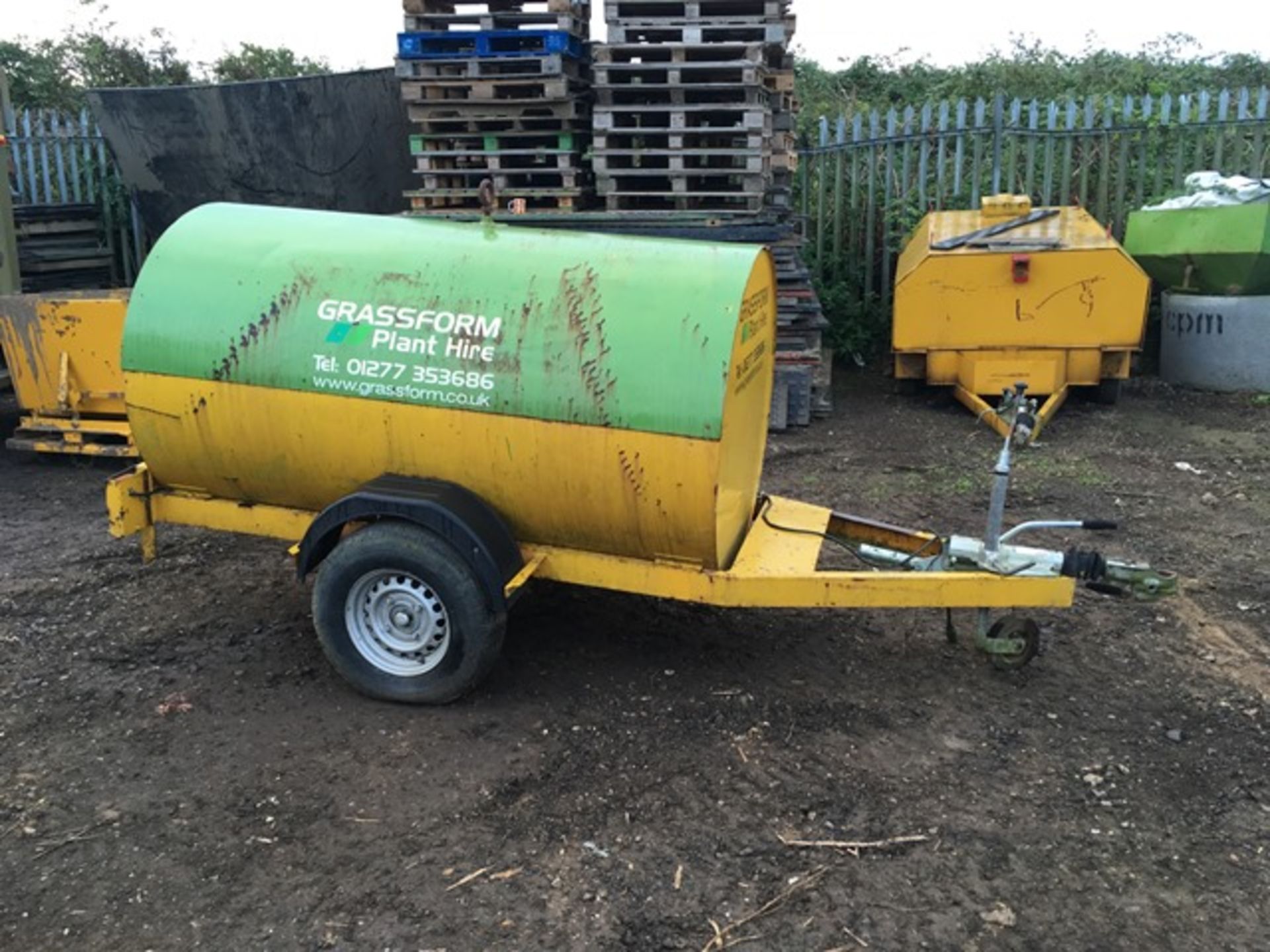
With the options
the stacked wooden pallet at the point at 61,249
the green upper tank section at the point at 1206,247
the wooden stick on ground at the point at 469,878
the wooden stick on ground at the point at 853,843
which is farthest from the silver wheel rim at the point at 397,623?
the green upper tank section at the point at 1206,247

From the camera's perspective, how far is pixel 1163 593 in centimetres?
425

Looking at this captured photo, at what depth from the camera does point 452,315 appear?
4.16 metres

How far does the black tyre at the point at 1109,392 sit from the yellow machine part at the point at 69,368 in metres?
7.23

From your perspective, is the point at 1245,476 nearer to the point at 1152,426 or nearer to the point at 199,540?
the point at 1152,426

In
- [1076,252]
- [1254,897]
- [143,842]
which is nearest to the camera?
[1254,897]

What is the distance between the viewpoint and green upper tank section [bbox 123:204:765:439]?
13.0 feet

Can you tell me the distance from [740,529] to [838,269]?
7.26 metres

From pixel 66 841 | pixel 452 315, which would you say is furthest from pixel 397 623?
pixel 66 841

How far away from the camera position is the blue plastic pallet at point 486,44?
8211 mm

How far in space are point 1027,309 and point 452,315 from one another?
5.61 metres

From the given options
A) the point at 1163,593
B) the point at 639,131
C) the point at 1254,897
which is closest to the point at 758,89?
the point at 639,131

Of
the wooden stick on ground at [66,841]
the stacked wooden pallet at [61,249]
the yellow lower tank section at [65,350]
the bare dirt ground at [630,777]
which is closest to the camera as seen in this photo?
the bare dirt ground at [630,777]

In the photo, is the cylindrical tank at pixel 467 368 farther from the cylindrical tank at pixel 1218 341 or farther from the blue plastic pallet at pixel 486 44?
the cylindrical tank at pixel 1218 341

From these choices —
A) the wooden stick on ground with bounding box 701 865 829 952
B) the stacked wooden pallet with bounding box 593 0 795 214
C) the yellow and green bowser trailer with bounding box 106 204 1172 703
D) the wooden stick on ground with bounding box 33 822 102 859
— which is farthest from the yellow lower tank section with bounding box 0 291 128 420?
the wooden stick on ground with bounding box 701 865 829 952
